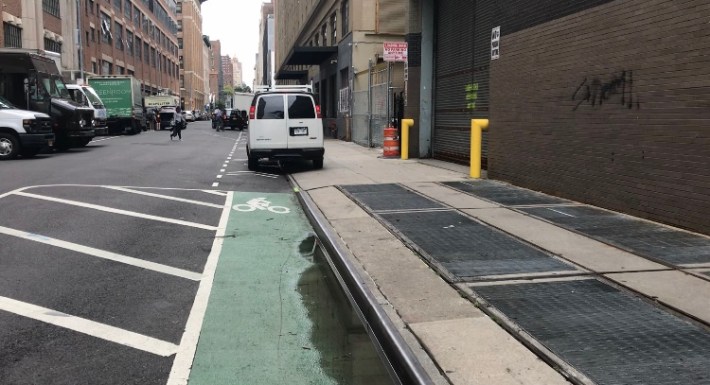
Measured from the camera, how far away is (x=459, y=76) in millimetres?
16531

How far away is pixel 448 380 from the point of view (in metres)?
3.46

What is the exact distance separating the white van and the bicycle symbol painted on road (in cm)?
465

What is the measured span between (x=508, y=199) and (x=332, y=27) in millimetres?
30070

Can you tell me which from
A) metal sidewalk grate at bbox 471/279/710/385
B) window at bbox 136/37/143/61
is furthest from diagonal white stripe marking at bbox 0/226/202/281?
window at bbox 136/37/143/61

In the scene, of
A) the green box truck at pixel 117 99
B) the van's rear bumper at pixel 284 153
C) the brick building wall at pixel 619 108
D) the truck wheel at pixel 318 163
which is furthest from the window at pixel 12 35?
the brick building wall at pixel 619 108

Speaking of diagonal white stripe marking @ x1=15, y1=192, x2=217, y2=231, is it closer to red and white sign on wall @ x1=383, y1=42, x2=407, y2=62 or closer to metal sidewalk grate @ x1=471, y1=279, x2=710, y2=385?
metal sidewalk grate @ x1=471, y1=279, x2=710, y2=385

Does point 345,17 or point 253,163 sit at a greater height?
point 345,17

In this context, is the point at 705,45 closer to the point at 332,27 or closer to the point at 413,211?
the point at 413,211

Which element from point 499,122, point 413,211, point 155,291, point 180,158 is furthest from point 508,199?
point 180,158

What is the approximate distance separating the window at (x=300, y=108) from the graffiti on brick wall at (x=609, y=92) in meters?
7.54

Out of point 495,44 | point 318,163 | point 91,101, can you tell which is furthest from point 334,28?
point 495,44

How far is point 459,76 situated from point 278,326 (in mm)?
12969

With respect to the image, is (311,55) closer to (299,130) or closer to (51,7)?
(51,7)

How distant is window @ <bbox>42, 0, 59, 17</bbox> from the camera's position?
42.6 metres
